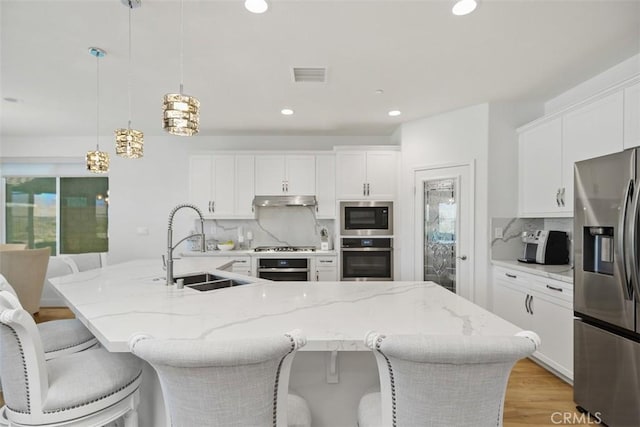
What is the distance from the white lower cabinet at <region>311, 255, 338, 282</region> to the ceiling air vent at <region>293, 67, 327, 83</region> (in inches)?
89.9

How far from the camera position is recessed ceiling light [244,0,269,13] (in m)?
1.85

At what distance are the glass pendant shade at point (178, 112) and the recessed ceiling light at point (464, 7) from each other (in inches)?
62.9

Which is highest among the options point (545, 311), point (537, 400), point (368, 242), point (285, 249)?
point (368, 242)

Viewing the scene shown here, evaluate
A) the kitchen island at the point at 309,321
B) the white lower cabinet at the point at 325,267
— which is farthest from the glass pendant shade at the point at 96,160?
the white lower cabinet at the point at 325,267

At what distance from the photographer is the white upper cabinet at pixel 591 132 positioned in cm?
236

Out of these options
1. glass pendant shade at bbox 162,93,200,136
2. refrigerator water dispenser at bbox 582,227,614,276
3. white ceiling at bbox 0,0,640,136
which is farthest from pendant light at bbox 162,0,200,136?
refrigerator water dispenser at bbox 582,227,614,276

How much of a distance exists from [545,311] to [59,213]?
260 inches

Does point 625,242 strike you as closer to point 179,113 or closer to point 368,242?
point 179,113

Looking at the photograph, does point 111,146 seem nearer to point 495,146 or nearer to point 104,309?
point 104,309

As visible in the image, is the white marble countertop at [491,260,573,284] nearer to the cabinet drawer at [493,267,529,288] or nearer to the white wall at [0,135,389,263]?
the cabinet drawer at [493,267,529,288]

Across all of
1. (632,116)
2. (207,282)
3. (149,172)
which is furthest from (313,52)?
(149,172)

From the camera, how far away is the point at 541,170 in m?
3.20

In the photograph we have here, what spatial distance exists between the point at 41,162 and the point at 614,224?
691 cm

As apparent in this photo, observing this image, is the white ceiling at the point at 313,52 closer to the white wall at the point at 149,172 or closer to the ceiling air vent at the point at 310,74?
the ceiling air vent at the point at 310,74
